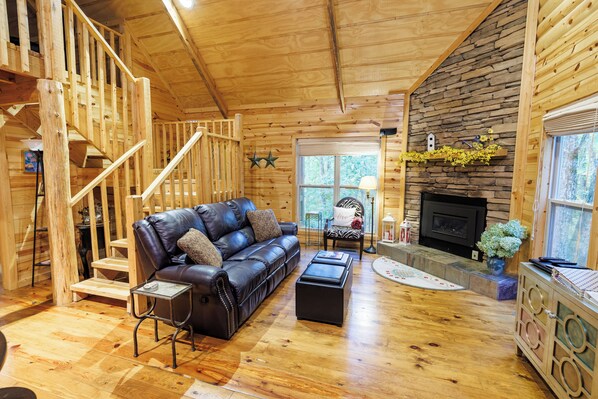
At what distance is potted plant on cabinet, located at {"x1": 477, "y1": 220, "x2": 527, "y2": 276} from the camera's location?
315 cm

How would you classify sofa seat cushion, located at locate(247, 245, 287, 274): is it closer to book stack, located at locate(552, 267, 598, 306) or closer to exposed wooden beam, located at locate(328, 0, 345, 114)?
book stack, located at locate(552, 267, 598, 306)

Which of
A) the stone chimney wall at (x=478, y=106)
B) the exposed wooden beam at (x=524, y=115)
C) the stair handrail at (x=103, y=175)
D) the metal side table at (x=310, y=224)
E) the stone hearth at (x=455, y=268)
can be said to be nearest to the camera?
the stair handrail at (x=103, y=175)

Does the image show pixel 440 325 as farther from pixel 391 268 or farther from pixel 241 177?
pixel 241 177

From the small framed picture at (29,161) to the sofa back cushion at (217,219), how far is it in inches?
86.5

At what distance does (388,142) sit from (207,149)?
303 centimetres

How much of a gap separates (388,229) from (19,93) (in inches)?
196

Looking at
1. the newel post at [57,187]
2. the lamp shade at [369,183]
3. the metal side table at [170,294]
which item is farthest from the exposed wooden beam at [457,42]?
the newel post at [57,187]

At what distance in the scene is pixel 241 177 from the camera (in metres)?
4.89

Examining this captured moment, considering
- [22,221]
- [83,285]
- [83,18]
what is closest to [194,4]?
[83,18]

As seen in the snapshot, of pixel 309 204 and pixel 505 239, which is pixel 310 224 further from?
pixel 505 239

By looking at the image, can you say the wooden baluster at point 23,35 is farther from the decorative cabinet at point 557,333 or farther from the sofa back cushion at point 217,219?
the decorative cabinet at point 557,333

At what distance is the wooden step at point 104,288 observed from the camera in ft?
9.52

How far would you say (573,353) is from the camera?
1593 millimetres

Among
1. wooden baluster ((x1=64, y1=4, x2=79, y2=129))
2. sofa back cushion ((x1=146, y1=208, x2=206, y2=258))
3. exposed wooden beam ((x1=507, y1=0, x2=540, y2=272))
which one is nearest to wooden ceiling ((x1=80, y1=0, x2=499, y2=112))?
exposed wooden beam ((x1=507, y1=0, x2=540, y2=272))
